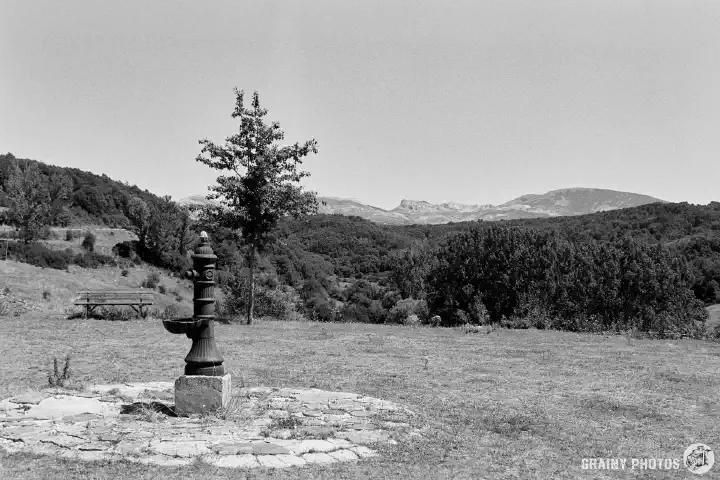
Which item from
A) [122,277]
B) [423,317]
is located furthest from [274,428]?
[122,277]

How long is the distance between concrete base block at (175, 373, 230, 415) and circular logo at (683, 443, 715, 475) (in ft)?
16.8

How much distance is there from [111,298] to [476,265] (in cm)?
1907

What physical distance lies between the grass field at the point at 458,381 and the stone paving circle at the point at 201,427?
30 cm

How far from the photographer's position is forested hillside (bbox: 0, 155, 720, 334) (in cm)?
3025

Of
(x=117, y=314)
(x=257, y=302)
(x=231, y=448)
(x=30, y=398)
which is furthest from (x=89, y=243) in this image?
(x=231, y=448)

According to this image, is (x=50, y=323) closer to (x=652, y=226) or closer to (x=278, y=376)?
(x=278, y=376)

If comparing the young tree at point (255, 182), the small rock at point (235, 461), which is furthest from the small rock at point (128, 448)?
the young tree at point (255, 182)

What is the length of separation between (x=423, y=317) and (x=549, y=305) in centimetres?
747

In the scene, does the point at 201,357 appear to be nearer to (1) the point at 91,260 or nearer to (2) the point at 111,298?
(2) the point at 111,298

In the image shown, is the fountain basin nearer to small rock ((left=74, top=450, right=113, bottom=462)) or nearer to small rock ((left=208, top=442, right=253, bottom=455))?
small rock ((left=208, top=442, right=253, bottom=455))

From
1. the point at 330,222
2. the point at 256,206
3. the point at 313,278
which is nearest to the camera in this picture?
the point at 256,206

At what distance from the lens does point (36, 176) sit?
43.1 meters

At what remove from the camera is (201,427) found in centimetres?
669

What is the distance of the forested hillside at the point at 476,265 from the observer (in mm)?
30250
